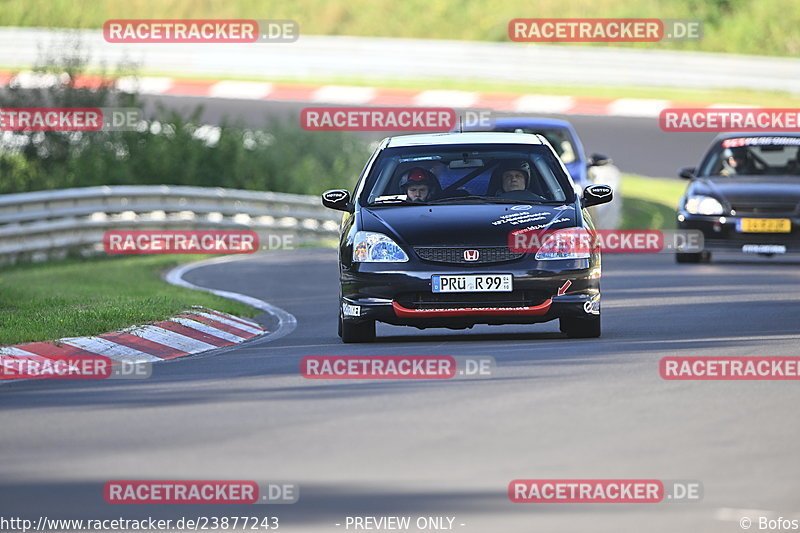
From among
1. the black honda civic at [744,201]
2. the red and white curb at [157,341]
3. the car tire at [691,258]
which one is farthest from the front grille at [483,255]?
the car tire at [691,258]

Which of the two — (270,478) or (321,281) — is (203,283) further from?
(270,478)

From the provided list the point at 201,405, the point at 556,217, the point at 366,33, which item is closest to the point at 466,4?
the point at 366,33

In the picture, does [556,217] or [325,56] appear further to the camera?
[325,56]

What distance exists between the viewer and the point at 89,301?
1588 centimetres

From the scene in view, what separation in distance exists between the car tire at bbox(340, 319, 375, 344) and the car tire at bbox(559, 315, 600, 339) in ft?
4.49

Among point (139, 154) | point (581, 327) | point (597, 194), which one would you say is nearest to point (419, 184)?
point (597, 194)

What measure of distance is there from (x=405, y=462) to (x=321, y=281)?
1226cm

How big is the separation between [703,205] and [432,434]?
13.9 metres

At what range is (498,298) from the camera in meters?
12.6

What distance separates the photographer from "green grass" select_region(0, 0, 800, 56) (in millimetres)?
49281

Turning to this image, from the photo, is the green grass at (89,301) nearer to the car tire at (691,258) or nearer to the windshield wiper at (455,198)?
the windshield wiper at (455,198)

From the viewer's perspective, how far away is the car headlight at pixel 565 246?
41.8 ft

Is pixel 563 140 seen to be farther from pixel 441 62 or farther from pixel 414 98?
pixel 441 62

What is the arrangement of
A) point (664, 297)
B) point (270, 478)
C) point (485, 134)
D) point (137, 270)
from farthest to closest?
point (137, 270) < point (664, 297) < point (485, 134) < point (270, 478)
